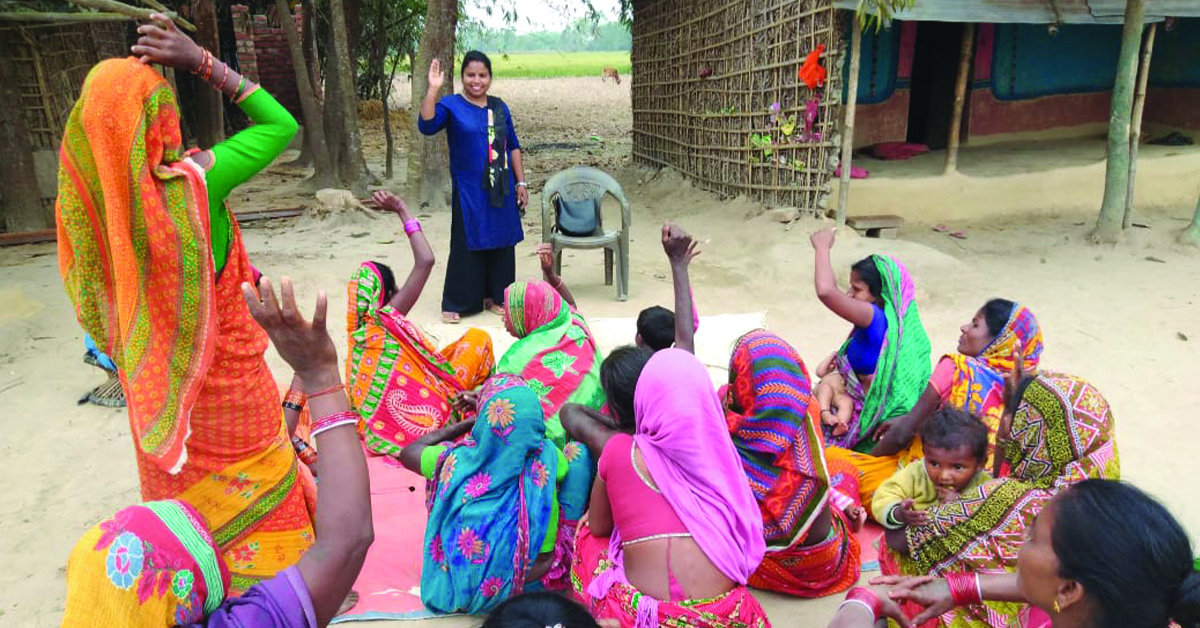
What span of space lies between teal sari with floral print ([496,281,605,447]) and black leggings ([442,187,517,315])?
2.20m

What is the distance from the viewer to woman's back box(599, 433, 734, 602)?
207cm

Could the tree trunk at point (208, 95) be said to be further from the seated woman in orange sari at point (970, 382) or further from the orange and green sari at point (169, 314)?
the seated woman in orange sari at point (970, 382)

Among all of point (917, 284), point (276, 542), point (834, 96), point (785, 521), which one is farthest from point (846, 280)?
point (276, 542)

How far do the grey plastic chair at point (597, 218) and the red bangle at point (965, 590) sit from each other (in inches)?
173

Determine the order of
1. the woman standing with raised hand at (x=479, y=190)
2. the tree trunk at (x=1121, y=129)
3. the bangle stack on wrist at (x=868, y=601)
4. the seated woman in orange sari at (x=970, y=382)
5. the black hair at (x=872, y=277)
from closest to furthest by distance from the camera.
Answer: the bangle stack on wrist at (x=868, y=601)
the seated woman in orange sari at (x=970, y=382)
the black hair at (x=872, y=277)
the woman standing with raised hand at (x=479, y=190)
the tree trunk at (x=1121, y=129)

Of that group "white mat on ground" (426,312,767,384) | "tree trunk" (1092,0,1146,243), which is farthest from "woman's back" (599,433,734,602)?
"tree trunk" (1092,0,1146,243)

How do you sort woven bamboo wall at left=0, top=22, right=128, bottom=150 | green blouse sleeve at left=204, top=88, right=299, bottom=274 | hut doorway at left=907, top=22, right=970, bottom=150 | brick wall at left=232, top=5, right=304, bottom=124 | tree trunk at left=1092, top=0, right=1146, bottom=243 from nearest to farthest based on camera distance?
green blouse sleeve at left=204, top=88, right=299, bottom=274
tree trunk at left=1092, top=0, right=1146, bottom=243
woven bamboo wall at left=0, top=22, right=128, bottom=150
hut doorway at left=907, top=22, right=970, bottom=150
brick wall at left=232, top=5, right=304, bottom=124

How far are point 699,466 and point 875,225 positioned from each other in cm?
654

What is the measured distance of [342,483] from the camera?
1407 mm

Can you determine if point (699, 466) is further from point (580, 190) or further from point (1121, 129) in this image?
point (1121, 129)

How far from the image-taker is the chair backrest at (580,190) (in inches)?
249

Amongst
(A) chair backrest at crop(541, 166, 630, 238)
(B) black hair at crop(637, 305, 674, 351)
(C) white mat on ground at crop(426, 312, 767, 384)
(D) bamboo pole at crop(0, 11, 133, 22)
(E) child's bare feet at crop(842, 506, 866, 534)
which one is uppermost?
(D) bamboo pole at crop(0, 11, 133, 22)

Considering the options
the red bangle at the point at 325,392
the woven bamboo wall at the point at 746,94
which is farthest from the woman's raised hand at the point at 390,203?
the woven bamboo wall at the point at 746,94

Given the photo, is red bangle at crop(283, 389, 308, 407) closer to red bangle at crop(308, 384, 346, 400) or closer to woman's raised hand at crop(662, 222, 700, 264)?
woman's raised hand at crop(662, 222, 700, 264)
